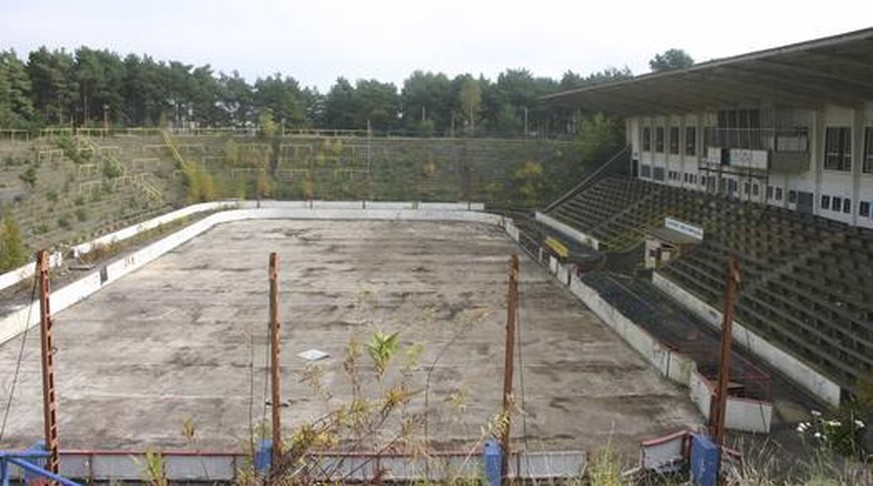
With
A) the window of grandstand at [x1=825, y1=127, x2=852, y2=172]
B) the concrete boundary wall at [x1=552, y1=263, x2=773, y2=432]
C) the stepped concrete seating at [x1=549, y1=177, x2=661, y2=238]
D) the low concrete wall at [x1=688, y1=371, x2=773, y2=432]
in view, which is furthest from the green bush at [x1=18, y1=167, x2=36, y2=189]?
the low concrete wall at [x1=688, y1=371, x2=773, y2=432]

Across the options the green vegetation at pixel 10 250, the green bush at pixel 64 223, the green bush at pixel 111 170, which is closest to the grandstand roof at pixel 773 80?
the green vegetation at pixel 10 250

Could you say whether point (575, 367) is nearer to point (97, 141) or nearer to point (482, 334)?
point (482, 334)

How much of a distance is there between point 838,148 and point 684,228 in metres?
6.04

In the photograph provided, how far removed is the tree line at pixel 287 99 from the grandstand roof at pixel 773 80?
35.7 m

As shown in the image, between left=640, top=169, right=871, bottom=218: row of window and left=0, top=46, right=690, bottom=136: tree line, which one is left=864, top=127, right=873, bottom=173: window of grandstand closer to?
left=640, top=169, right=871, bottom=218: row of window

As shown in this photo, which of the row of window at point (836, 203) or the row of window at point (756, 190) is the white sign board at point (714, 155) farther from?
the row of window at point (836, 203)

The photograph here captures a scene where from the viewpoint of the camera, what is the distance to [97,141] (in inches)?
2131

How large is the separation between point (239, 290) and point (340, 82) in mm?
69879

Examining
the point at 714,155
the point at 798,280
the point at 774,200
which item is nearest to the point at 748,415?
the point at 798,280

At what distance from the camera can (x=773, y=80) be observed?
25.1m

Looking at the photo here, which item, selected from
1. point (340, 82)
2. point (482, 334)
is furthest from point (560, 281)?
point (340, 82)

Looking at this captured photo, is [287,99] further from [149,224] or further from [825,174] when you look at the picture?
[825,174]

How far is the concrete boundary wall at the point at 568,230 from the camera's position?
36.6 meters

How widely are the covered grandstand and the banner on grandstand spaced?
0.33m
